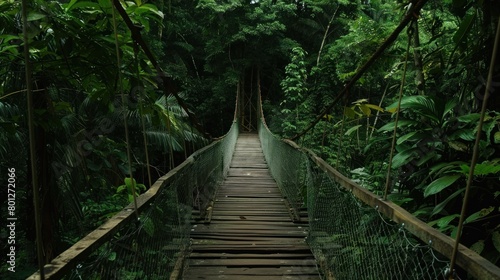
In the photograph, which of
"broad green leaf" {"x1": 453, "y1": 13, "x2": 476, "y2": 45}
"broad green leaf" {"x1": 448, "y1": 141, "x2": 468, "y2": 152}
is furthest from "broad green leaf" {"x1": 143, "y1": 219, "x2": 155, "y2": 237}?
"broad green leaf" {"x1": 453, "y1": 13, "x2": 476, "y2": 45}

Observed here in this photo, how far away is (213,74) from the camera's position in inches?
515

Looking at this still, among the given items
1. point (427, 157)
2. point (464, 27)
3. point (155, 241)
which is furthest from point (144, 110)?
point (464, 27)

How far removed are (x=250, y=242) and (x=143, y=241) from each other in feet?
4.35

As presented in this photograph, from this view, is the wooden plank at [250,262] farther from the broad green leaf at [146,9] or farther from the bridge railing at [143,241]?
the broad green leaf at [146,9]

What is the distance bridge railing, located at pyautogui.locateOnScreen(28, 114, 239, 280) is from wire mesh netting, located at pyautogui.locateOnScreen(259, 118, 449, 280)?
0.74 metres

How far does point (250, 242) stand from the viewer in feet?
8.48

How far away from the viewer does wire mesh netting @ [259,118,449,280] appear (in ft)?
3.96

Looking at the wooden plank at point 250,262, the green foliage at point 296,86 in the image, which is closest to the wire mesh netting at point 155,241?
the wooden plank at point 250,262

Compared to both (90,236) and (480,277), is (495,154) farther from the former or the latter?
(90,236)

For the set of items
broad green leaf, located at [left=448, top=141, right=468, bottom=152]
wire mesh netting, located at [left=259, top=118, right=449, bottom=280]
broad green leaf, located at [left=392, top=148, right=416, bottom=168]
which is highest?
broad green leaf, located at [left=448, top=141, right=468, bottom=152]

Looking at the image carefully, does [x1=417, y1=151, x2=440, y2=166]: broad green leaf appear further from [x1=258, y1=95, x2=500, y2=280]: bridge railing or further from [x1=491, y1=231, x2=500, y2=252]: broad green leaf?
[x1=491, y1=231, x2=500, y2=252]: broad green leaf

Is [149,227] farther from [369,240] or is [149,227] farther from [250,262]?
[250,262]

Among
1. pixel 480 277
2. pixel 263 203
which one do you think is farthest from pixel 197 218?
pixel 480 277

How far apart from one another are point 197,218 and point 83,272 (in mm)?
2240
